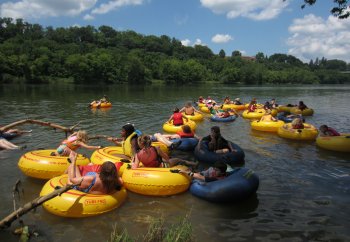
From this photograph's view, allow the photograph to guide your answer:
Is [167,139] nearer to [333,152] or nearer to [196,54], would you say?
[333,152]

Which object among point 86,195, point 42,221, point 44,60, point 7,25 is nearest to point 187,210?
point 86,195

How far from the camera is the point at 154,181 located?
6.95 m

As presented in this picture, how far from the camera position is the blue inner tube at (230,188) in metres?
6.61

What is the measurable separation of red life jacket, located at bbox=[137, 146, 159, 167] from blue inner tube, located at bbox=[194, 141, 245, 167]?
2151mm

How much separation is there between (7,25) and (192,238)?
99753 millimetres

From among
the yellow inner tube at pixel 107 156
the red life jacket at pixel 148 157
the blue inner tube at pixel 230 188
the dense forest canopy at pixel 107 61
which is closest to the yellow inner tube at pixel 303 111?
the yellow inner tube at pixel 107 156

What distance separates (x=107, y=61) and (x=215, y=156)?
67.7 metres

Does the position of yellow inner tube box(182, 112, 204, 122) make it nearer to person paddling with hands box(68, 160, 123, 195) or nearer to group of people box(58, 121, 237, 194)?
group of people box(58, 121, 237, 194)

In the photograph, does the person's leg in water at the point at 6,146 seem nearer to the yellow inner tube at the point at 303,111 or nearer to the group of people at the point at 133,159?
the group of people at the point at 133,159

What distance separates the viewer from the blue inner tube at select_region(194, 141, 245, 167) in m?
9.16

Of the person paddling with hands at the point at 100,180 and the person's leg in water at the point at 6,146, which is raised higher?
the person paddling with hands at the point at 100,180

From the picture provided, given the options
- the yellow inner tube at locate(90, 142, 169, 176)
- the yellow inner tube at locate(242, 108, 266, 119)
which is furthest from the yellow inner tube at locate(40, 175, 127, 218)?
the yellow inner tube at locate(242, 108, 266, 119)

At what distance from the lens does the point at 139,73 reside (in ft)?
252

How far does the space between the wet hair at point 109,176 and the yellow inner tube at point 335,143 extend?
7.72 metres
